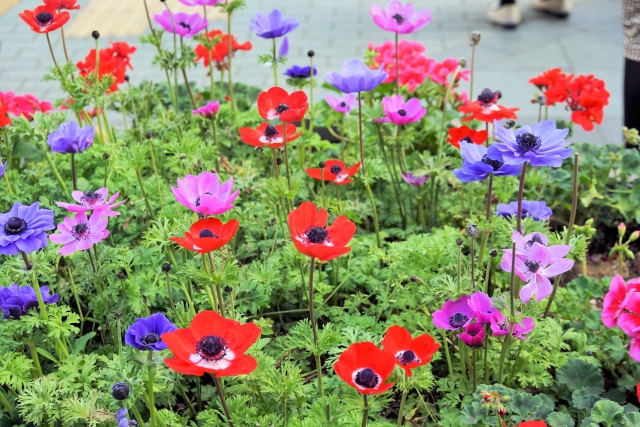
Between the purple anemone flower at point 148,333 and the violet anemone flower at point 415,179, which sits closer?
the purple anemone flower at point 148,333

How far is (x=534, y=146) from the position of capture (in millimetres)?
1534

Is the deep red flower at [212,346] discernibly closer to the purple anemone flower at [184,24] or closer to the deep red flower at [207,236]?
the deep red flower at [207,236]

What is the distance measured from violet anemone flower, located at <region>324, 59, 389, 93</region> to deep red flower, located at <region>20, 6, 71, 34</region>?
937 mm

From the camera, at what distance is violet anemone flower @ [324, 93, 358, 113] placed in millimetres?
2742

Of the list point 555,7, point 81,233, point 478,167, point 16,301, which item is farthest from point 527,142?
point 555,7

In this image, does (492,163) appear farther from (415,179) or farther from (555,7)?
(555,7)

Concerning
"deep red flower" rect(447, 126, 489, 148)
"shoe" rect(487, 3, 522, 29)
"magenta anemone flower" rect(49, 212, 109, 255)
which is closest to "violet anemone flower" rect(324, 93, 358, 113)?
"deep red flower" rect(447, 126, 489, 148)

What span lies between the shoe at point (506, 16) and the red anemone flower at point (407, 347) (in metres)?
5.10

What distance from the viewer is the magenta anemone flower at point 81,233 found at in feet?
5.74

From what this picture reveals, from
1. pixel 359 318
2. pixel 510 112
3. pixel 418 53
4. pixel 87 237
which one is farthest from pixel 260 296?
pixel 418 53

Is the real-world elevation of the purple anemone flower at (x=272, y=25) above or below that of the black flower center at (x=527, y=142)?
below

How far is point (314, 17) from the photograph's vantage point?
6.48 meters

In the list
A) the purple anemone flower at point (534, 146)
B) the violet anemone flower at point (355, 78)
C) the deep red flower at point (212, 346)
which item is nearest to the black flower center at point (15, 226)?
the deep red flower at point (212, 346)

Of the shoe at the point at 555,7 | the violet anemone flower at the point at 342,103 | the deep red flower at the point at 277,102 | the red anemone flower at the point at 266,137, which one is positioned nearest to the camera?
the deep red flower at the point at 277,102
